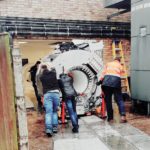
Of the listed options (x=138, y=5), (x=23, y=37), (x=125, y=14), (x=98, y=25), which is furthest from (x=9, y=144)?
(x=125, y=14)

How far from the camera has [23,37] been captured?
9.84 m

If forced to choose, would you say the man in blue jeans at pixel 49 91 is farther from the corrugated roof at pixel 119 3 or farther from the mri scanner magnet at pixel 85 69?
the corrugated roof at pixel 119 3

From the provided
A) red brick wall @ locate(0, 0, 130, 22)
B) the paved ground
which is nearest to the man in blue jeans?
the paved ground

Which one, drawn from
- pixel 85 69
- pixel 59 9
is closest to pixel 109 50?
pixel 59 9

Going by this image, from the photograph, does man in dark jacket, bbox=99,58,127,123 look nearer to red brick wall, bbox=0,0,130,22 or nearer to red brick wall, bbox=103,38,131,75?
red brick wall, bbox=103,38,131,75

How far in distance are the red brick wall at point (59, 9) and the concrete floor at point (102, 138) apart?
463 centimetres

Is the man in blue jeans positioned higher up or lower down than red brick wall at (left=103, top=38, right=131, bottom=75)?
lower down

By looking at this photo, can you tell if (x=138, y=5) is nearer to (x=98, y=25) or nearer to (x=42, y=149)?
(x=98, y=25)

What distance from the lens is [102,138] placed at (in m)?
6.21

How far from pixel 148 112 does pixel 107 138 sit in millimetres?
2381

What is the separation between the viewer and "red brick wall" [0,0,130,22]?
33.4ft

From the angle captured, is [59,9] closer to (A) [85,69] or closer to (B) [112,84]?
(A) [85,69]

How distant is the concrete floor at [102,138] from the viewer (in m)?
5.63

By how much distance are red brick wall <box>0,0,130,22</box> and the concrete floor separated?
15.2 feet
